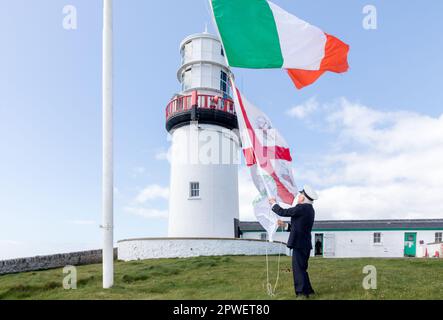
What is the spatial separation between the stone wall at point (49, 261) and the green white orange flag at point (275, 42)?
1355cm

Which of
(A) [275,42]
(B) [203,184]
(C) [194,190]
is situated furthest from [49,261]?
(A) [275,42]

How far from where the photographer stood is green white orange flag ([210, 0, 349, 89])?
8.91 meters

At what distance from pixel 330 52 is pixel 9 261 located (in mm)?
15310

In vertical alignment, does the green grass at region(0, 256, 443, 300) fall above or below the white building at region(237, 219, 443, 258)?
above

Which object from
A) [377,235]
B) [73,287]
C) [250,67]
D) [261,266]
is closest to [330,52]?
[250,67]

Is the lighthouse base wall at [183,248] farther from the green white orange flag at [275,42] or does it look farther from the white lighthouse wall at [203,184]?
the green white orange flag at [275,42]

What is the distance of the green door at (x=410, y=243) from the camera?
28123mm

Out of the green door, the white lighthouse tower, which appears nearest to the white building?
the green door

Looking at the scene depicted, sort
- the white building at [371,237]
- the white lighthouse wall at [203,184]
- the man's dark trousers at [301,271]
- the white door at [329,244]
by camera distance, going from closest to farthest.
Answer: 1. the man's dark trousers at [301,271]
2. the white lighthouse wall at [203,184]
3. the white building at [371,237]
4. the white door at [329,244]

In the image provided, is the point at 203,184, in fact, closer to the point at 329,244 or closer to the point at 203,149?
the point at 203,149

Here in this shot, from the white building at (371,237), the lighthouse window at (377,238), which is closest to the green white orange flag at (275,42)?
the white building at (371,237)

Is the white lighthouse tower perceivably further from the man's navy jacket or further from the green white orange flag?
the man's navy jacket

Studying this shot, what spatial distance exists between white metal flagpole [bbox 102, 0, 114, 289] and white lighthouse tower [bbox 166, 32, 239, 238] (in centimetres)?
1182
